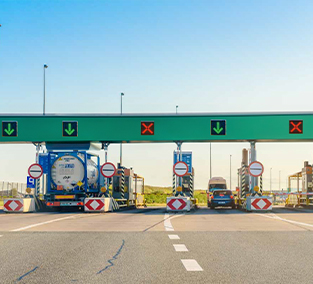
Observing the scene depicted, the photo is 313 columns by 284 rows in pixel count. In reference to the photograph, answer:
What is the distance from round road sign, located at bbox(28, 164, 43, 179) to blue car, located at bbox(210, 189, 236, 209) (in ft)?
47.6

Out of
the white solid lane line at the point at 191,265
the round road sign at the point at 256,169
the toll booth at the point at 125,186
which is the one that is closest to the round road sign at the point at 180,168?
the round road sign at the point at 256,169

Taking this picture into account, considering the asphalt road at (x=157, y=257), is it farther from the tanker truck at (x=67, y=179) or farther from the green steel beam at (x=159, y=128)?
the green steel beam at (x=159, y=128)

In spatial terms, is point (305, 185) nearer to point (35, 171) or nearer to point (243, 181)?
point (243, 181)

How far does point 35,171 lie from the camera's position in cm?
3039

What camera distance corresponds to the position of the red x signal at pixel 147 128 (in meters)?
34.7

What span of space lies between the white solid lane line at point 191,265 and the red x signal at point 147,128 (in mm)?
25643

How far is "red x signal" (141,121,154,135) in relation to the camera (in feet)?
114

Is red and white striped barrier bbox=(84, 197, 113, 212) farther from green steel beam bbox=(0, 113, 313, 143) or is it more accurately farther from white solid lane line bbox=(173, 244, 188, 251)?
white solid lane line bbox=(173, 244, 188, 251)

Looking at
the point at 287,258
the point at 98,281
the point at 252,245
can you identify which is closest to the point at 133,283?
the point at 98,281

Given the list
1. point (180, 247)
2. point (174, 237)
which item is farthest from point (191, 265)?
point (174, 237)

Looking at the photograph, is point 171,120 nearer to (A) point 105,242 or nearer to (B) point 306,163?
(B) point 306,163

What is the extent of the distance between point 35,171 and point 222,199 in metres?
15.2

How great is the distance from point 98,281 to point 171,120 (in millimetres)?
27798

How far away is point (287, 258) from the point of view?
9422 mm
